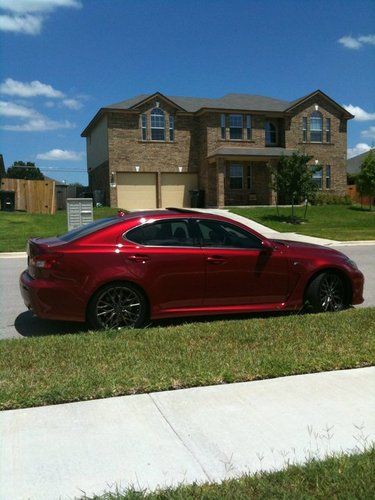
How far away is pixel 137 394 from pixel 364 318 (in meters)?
3.53

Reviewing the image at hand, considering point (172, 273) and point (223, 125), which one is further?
point (223, 125)

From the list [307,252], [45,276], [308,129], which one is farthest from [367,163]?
[45,276]

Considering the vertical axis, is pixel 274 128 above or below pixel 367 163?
above

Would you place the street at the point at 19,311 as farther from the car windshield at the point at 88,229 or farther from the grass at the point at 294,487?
the grass at the point at 294,487

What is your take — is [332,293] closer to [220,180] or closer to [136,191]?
[220,180]

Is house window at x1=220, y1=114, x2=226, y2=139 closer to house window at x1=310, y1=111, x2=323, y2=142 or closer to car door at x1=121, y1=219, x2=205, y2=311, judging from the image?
house window at x1=310, y1=111, x2=323, y2=142

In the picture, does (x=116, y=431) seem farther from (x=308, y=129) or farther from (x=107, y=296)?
(x=308, y=129)

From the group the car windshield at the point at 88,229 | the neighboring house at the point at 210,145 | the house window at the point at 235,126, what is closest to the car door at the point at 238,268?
the car windshield at the point at 88,229

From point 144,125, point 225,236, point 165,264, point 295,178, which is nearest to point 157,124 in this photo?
point 144,125

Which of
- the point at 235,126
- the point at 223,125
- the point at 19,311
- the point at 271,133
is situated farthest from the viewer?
the point at 271,133

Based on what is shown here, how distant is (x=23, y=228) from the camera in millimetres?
21469

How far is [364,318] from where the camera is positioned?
21.6ft

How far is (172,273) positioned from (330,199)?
31512 mm

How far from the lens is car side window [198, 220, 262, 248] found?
6.73 m
